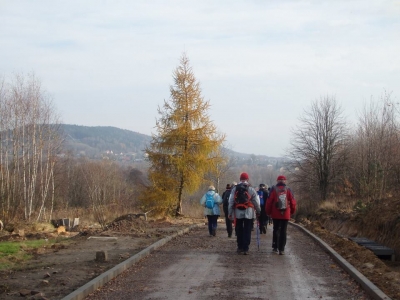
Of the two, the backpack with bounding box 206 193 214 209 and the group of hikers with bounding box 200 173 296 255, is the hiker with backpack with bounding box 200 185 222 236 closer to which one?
the backpack with bounding box 206 193 214 209

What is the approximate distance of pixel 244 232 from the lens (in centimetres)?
1385

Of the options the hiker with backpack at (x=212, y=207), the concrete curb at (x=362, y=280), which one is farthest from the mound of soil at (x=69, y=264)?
the concrete curb at (x=362, y=280)

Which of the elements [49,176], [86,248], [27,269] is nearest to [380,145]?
[49,176]

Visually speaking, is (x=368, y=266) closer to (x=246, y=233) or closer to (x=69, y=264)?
(x=246, y=233)

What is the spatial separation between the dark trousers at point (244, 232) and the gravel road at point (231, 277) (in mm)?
281

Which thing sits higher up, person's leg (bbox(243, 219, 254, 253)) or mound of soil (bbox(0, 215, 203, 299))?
person's leg (bbox(243, 219, 254, 253))

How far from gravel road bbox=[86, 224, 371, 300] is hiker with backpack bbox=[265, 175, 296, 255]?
0.49m

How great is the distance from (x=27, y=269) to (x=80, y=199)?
175 feet

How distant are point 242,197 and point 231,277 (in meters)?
3.89

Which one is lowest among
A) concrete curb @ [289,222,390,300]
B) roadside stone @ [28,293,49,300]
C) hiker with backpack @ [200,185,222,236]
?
roadside stone @ [28,293,49,300]

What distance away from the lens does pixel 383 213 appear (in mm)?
21547

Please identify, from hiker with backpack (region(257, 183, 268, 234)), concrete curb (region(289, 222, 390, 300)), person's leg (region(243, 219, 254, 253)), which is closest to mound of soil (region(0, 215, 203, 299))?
person's leg (region(243, 219, 254, 253))

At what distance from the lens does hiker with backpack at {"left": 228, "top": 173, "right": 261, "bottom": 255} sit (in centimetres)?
1387

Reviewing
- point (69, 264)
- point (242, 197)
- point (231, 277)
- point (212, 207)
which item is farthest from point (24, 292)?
point (212, 207)
